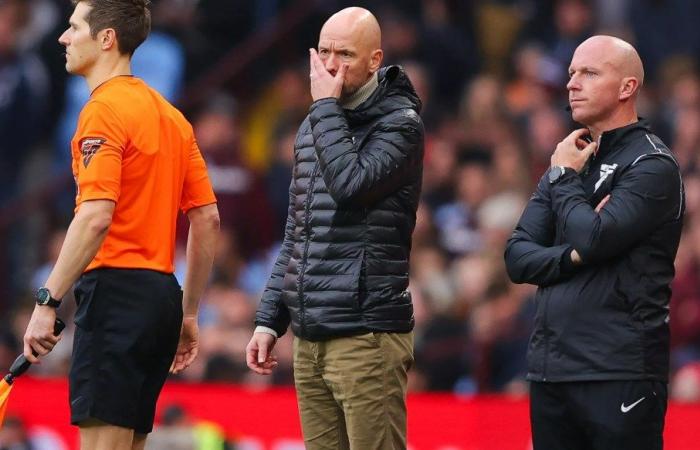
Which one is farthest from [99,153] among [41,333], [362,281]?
[362,281]

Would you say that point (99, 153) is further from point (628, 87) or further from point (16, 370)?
point (628, 87)

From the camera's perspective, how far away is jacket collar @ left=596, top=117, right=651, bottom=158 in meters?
5.66

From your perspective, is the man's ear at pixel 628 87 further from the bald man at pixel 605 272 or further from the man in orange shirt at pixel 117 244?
the man in orange shirt at pixel 117 244

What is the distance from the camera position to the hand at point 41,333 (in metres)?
5.50

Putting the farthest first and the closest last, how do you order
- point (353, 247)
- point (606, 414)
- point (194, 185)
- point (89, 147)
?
1. point (194, 185)
2. point (353, 247)
3. point (89, 147)
4. point (606, 414)

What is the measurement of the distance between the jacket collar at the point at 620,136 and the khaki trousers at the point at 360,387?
3.34ft

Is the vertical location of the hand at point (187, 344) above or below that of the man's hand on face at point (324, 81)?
below

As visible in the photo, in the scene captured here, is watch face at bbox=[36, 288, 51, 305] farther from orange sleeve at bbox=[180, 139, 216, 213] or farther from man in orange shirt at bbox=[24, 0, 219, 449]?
orange sleeve at bbox=[180, 139, 216, 213]

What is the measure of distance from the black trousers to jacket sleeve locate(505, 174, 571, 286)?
40 cm

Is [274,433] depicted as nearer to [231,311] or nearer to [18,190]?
[231,311]

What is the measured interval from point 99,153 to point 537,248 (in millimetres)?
1631

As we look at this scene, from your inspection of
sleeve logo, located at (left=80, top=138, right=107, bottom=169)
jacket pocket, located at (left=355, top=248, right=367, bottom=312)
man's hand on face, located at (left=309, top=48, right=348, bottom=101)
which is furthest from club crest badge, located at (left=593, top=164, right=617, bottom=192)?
sleeve logo, located at (left=80, top=138, right=107, bottom=169)

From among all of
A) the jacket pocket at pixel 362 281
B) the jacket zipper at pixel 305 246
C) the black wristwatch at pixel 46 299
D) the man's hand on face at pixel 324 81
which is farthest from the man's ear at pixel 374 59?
the black wristwatch at pixel 46 299

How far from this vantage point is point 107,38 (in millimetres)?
5859
